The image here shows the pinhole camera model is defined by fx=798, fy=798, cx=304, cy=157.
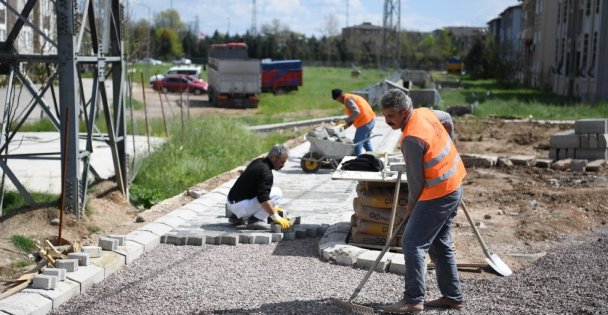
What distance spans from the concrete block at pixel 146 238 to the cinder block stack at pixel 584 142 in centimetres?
1180

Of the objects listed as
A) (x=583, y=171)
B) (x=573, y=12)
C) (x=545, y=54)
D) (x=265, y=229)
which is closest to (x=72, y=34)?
(x=265, y=229)

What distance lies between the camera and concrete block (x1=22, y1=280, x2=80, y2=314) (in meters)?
6.77

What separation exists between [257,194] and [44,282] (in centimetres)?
304

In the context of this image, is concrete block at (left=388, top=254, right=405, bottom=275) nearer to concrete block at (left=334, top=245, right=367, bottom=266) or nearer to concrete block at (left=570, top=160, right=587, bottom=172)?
concrete block at (left=334, top=245, right=367, bottom=266)

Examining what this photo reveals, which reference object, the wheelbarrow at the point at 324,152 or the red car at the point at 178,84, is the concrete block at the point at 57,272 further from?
the red car at the point at 178,84

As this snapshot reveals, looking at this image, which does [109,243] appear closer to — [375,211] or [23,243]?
[23,243]

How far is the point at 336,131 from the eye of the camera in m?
15.2

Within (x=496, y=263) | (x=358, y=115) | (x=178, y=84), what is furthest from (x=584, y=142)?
(x=178, y=84)

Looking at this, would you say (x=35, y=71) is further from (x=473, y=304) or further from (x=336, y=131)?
(x=473, y=304)

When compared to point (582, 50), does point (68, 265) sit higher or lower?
lower

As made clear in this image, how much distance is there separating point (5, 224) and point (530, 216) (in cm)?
727

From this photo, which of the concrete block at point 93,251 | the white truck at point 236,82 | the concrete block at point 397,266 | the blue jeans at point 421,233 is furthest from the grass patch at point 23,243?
the white truck at point 236,82

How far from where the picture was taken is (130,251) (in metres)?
8.41

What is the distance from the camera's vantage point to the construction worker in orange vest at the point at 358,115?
47.2 ft
